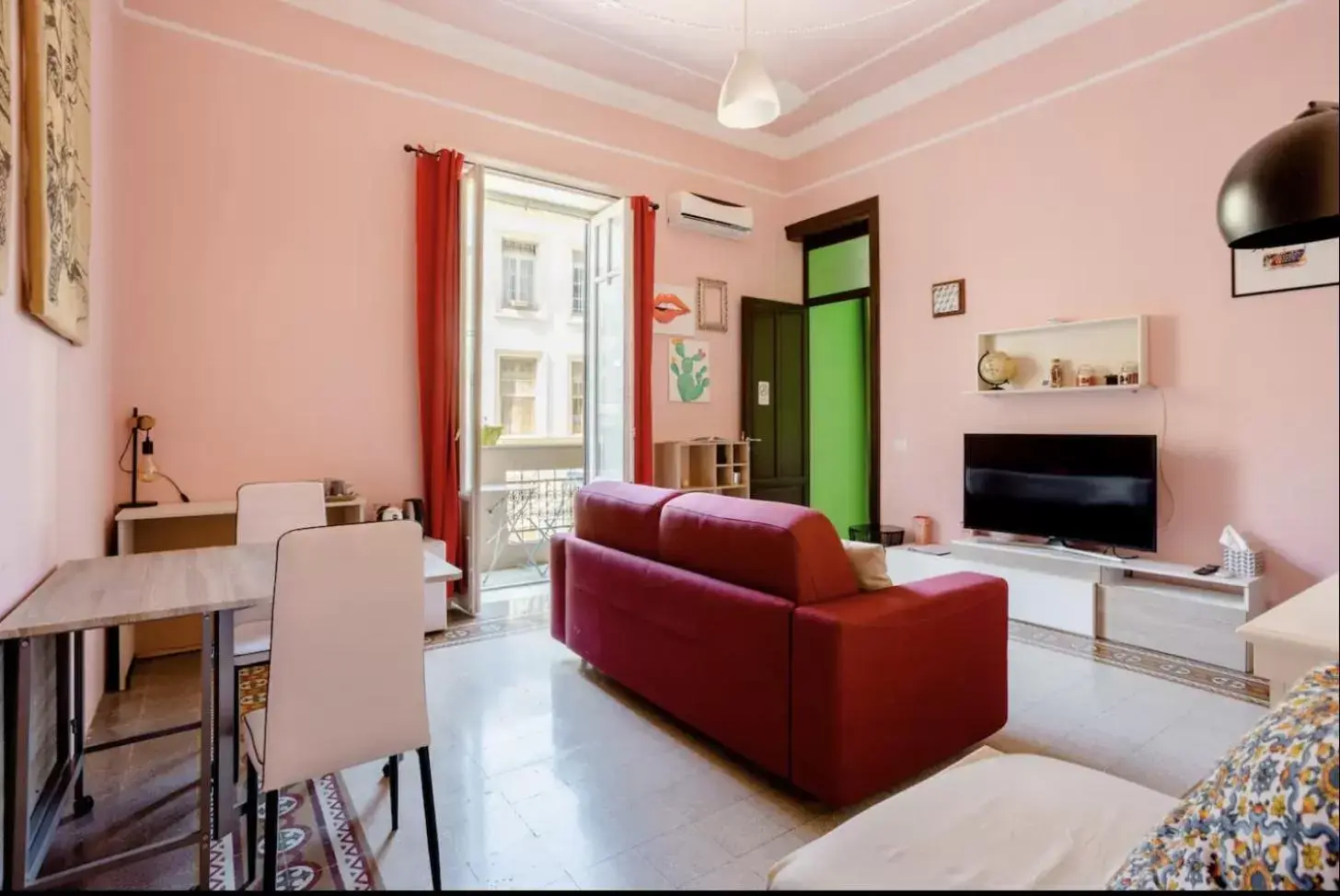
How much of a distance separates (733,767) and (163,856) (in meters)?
1.41

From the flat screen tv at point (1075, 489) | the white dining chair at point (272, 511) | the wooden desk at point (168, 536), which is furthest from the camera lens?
the wooden desk at point (168, 536)

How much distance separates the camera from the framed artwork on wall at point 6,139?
1.26 metres

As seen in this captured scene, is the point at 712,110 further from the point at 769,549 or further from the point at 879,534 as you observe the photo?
the point at 769,549

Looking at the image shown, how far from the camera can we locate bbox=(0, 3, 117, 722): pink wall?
1.39 metres

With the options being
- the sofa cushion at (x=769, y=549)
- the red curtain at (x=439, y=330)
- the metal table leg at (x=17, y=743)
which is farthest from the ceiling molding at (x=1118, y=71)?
the red curtain at (x=439, y=330)

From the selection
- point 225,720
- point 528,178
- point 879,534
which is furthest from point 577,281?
point 225,720

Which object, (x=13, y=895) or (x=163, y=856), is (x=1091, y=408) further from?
(x=163, y=856)

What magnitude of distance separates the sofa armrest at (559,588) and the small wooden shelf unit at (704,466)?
1770mm

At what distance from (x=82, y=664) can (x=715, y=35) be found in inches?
163

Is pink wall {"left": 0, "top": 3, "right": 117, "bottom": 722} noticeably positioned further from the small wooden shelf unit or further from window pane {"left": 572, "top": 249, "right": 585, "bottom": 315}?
window pane {"left": 572, "top": 249, "right": 585, "bottom": 315}

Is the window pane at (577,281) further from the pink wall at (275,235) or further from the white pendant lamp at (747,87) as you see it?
the white pendant lamp at (747,87)

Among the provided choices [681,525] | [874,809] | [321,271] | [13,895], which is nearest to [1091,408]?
[874,809]

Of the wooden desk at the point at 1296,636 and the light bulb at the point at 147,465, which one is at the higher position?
the light bulb at the point at 147,465

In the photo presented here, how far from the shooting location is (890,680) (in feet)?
5.68
